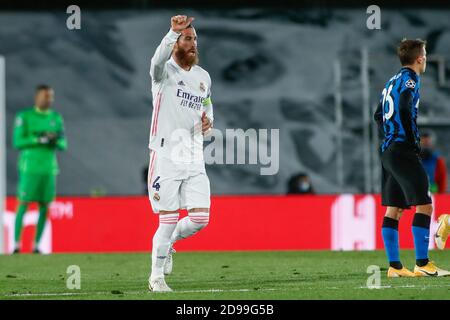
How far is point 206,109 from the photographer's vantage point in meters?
9.30

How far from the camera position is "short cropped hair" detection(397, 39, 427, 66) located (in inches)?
389

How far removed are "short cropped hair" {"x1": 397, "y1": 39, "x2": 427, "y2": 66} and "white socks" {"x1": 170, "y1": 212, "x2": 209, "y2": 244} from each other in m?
2.36

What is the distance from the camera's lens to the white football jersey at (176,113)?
891 centimetres

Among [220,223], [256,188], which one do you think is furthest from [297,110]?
[220,223]

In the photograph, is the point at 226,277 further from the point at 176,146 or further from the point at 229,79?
the point at 229,79

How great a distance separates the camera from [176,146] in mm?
8898

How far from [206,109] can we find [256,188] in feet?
42.2

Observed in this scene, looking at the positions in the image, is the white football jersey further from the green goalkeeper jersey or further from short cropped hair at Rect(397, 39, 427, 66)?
the green goalkeeper jersey

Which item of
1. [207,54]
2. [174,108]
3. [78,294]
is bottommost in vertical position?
[78,294]

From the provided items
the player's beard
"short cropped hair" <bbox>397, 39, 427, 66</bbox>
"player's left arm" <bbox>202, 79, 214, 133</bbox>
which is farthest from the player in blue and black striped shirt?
the player's beard

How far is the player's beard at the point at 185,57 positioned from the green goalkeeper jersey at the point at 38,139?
667 centimetres

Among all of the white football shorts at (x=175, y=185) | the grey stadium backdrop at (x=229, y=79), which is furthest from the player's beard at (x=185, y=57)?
the grey stadium backdrop at (x=229, y=79)

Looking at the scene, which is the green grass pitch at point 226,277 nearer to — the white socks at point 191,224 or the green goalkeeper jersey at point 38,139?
the white socks at point 191,224
